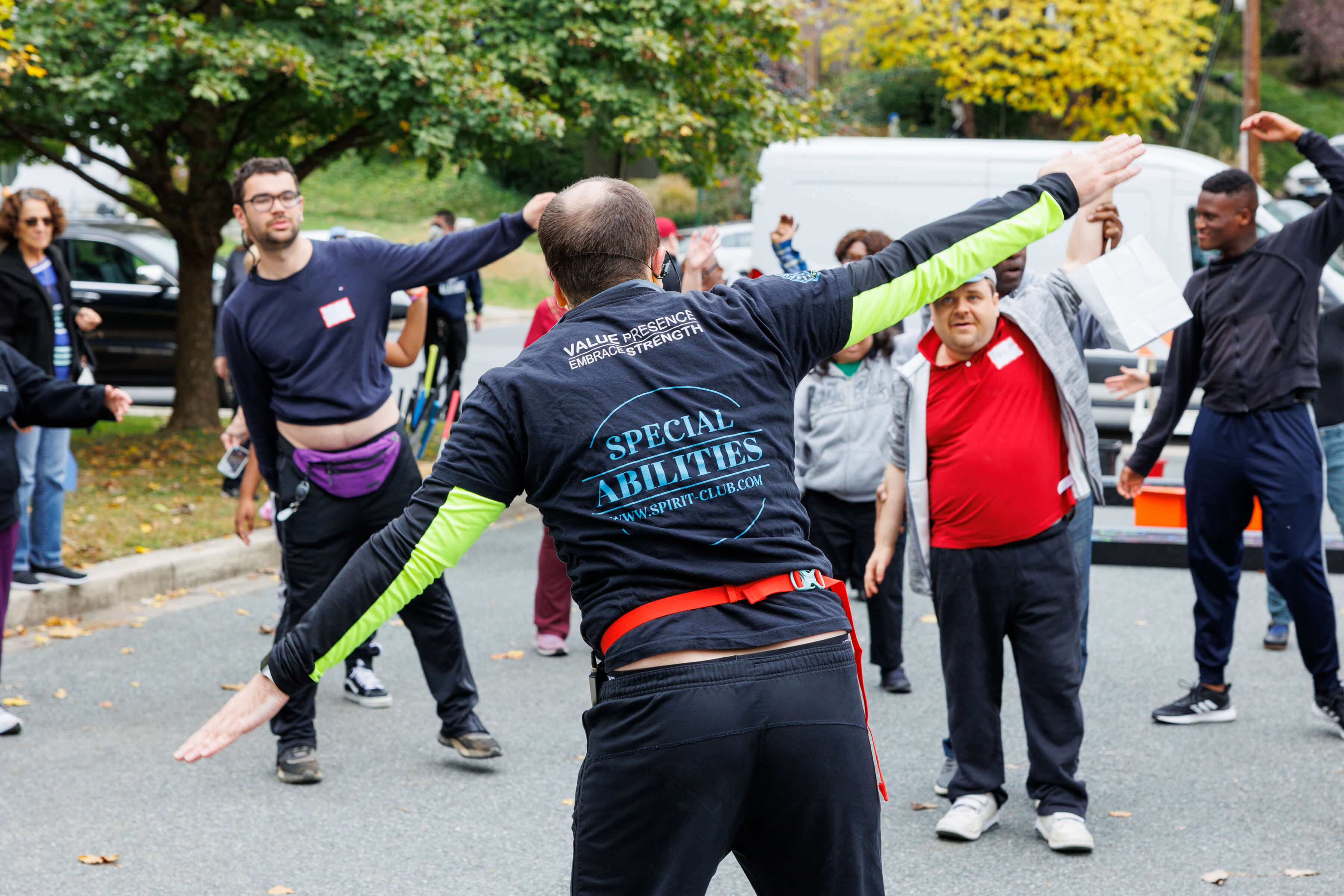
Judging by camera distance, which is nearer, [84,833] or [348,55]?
[84,833]

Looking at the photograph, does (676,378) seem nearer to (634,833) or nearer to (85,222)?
(634,833)

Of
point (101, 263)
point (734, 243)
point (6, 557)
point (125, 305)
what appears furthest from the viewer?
point (734, 243)

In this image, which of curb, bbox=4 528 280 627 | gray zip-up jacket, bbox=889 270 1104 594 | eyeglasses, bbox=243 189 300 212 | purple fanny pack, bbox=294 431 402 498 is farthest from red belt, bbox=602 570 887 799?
curb, bbox=4 528 280 627

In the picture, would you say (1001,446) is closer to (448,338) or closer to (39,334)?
(39,334)

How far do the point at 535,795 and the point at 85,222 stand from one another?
13.1 metres

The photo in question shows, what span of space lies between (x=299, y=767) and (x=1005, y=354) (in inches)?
112

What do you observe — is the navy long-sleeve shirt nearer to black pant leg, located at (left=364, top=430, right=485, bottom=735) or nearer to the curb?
black pant leg, located at (left=364, top=430, right=485, bottom=735)

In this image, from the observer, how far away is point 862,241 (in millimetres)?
6352

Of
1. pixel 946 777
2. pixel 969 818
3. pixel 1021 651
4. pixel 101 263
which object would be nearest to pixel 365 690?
pixel 946 777

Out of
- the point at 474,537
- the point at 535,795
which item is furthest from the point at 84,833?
the point at 474,537

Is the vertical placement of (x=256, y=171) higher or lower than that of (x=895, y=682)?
higher

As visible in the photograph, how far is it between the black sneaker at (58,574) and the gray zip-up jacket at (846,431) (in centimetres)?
392

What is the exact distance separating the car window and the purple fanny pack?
1029 centimetres

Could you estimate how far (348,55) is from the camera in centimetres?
985
